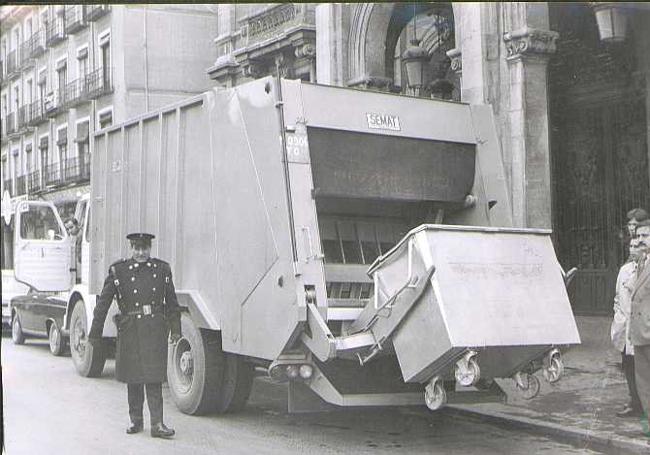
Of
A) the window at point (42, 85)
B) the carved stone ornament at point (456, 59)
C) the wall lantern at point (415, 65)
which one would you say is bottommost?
the window at point (42, 85)

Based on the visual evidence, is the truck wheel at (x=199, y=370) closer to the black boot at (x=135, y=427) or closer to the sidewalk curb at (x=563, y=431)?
the black boot at (x=135, y=427)

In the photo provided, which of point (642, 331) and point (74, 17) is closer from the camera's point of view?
point (642, 331)

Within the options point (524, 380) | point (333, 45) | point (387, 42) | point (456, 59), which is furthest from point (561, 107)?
point (524, 380)

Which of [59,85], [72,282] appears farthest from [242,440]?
[72,282]

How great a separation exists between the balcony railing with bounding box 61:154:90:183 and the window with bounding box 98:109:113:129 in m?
0.40

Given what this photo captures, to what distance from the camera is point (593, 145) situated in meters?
10.8

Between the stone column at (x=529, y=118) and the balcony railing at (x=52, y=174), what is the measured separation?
5144 millimetres

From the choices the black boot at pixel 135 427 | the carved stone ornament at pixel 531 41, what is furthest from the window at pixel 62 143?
the carved stone ornament at pixel 531 41

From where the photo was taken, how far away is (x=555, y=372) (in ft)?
20.9

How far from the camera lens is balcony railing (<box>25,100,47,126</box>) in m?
7.54

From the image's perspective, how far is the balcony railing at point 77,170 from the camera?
9.63 metres

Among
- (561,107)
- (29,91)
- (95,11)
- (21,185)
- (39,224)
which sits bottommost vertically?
(39,224)

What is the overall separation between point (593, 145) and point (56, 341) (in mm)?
7237

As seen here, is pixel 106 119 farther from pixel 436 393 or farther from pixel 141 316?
pixel 436 393
